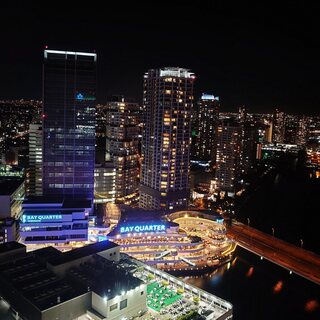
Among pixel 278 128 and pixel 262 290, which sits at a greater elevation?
pixel 278 128

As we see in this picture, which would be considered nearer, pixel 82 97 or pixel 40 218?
pixel 40 218

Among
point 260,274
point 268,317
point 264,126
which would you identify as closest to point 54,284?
point 268,317

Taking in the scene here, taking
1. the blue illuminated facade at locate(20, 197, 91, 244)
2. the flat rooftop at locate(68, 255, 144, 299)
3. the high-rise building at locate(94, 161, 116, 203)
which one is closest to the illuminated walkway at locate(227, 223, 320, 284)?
the blue illuminated facade at locate(20, 197, 91, 244)

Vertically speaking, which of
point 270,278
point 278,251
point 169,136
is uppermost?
point 169,136

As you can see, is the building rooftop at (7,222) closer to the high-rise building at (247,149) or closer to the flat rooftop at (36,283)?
the flat rooftop at (36,283)

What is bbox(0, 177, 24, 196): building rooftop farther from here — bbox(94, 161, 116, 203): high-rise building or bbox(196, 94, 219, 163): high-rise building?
bbox(196, 94, 219, 163): high-rise building

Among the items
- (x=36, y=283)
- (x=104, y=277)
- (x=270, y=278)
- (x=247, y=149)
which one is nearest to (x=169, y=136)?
(x=270, y=278)

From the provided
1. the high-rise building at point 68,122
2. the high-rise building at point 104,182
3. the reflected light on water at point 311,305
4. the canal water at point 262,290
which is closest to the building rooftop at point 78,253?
the canal water at point 262,290

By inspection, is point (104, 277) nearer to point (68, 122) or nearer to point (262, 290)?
point (262, 290)
